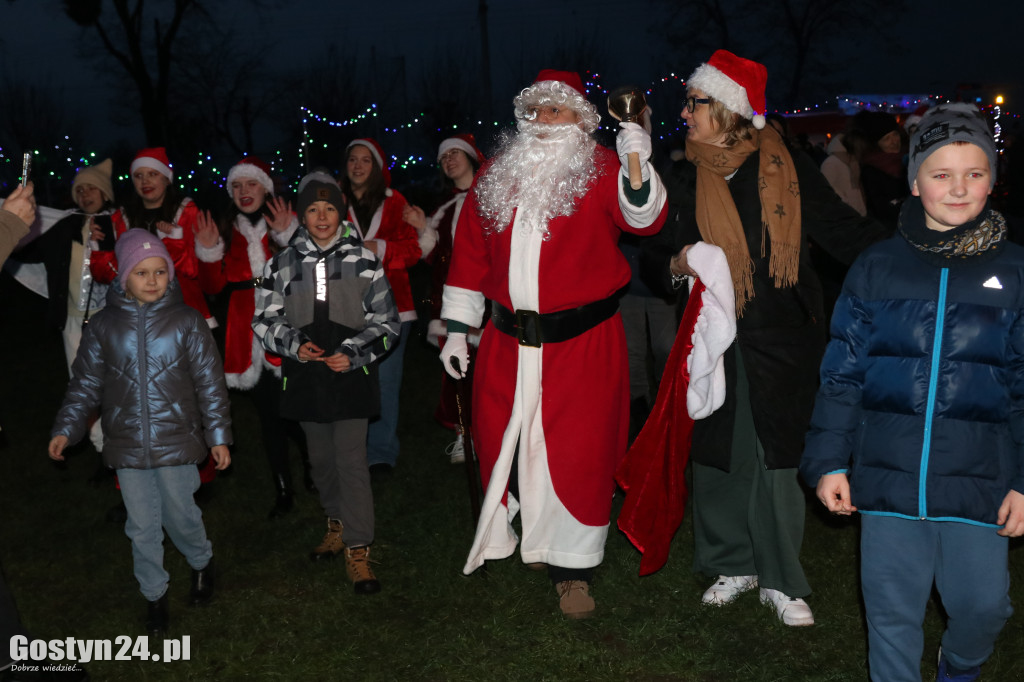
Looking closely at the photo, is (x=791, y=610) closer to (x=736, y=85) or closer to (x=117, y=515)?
(x=736, y=85)

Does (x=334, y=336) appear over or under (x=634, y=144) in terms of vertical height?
under

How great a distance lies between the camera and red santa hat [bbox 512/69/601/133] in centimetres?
474

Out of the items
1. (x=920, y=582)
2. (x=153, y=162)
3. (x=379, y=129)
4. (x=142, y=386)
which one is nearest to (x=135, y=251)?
(x=142, y=386)

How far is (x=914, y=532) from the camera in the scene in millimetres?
3334

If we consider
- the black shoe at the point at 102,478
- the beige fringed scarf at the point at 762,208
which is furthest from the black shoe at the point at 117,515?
the beige fringed scarf at the point at 762,208

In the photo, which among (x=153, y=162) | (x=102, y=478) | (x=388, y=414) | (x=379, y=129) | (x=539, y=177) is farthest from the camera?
(x=379, y=129)

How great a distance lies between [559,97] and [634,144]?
638 millimetres

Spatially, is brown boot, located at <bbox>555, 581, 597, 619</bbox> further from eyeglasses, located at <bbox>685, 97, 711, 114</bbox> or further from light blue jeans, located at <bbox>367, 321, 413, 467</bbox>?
light blue jeans, located at <bbox>367, 321, 413, 467</bbox>

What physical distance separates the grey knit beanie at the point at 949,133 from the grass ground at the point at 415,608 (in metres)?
2.09

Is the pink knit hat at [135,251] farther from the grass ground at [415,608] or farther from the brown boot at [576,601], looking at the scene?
the brown boot at [576,601]

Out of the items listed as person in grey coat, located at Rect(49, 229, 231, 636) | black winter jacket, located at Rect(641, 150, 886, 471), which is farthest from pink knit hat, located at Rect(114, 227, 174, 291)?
black winter jacket, located at Rect(641, 150, 886, 471)

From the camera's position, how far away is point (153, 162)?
A: 6.54 metres

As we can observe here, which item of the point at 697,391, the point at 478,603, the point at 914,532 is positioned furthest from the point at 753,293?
the point at 478,603

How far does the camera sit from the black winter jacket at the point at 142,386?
464 centimetres
